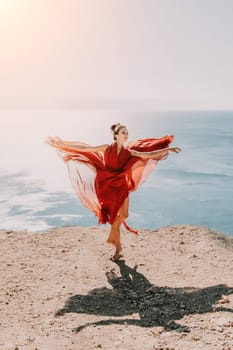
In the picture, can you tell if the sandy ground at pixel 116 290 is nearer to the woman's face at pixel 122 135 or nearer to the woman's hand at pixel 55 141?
the woman's hand at pixel 55 141

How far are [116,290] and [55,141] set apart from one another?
10.3 ft

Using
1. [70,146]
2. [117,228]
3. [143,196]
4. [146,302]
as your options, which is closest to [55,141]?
[70,146]

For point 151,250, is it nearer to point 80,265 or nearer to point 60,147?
point 80,265

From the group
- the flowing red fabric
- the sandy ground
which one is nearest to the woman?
the flowing red fabric

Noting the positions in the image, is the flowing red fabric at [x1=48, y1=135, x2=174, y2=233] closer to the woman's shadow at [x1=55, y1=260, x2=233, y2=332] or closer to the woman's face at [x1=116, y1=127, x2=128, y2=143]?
the woman's face at [x1=116, y1=127, x2=128, y2=143]

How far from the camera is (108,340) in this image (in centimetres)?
550

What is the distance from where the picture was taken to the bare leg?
875 centimetres

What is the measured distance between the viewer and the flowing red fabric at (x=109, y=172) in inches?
329

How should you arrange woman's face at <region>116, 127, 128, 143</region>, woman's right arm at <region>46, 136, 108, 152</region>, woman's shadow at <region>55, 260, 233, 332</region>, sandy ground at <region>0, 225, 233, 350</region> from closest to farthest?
sandy ground at <region>0, 225, 233, 350</region> → woman's shadow at <region>55, 260, 233, 332</region> → woman's face at <region>116, 127, 128, 143</region> → woman's right arm at <region>46, 136, 108, 152</region>

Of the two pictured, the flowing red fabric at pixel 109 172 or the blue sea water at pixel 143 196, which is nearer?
the flowing red fabric at pixel 109 172

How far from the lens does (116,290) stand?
7496 millimetres

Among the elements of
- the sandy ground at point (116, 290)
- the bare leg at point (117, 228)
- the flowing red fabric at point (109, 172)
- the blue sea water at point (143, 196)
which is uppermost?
the flowing red fabric at point (109, 172)

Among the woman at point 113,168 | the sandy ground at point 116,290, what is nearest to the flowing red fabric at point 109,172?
the woman at point 113,168

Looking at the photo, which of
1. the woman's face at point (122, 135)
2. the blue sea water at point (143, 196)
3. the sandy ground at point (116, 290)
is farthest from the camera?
the blue sea water at point (143, 196)
